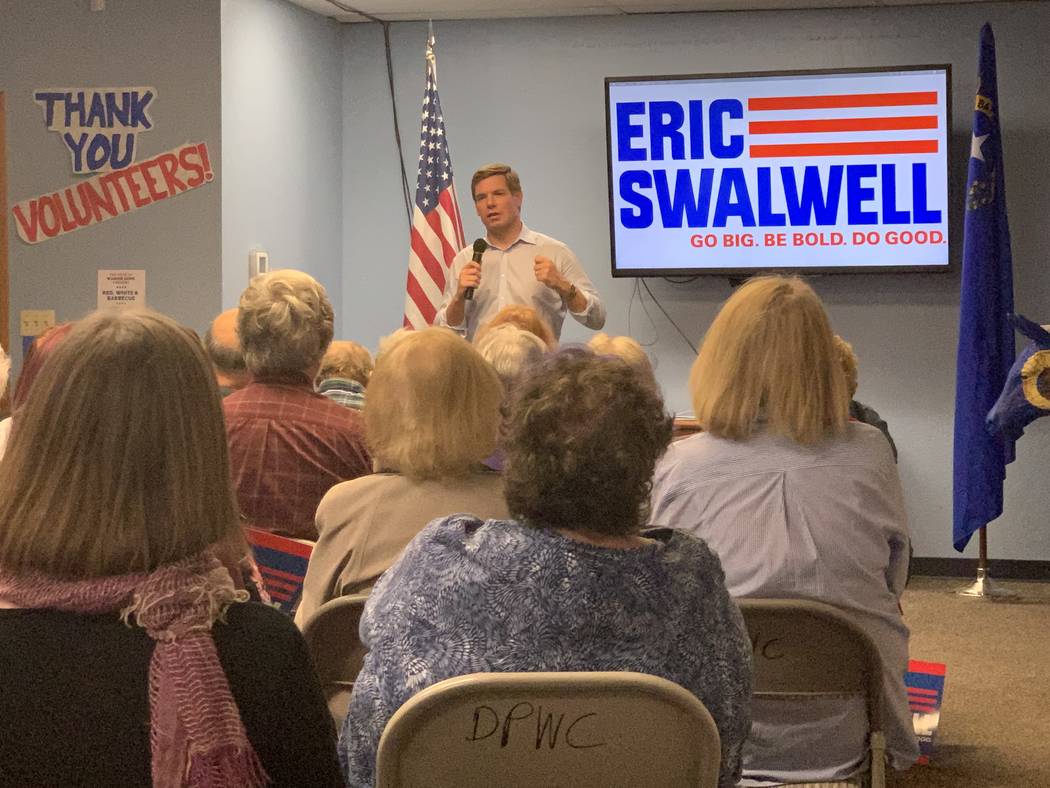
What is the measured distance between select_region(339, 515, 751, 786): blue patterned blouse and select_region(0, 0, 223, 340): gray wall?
4.28m

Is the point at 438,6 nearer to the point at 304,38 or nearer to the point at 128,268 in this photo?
the point at 304,38

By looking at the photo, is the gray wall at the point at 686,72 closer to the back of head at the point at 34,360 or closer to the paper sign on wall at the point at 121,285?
the paper sign on wall at the point at 121,285

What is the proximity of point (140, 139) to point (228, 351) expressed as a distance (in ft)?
8.31

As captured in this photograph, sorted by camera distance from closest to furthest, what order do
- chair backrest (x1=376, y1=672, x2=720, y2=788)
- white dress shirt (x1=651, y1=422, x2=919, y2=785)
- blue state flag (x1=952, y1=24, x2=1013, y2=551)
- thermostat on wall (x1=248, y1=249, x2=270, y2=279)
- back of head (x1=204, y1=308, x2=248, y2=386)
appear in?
chair backrest (x1=376, y1=672, x2=720, y2=788) → white dress shirt (x1=651, y1=422, x2=919, y2=785) → back of head (x1=204, y1=308, x2=248, y2=386) → thermostat on wall (x1=248, y1=249, x2=270, y2=279) → blue state flag (x1=952, y1=24, x2=1013, y2=551)

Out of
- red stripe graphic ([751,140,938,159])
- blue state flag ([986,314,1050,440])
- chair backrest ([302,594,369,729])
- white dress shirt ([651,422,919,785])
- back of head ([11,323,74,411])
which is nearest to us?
back of head ([11,323,74,411])

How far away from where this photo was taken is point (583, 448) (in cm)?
176

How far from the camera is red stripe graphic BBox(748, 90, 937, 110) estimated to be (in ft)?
21.0

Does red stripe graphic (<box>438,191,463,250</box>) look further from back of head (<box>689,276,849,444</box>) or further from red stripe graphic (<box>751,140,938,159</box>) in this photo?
back of head (<box>689,276,849,444</box>)

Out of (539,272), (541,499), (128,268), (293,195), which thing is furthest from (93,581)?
(293,195)

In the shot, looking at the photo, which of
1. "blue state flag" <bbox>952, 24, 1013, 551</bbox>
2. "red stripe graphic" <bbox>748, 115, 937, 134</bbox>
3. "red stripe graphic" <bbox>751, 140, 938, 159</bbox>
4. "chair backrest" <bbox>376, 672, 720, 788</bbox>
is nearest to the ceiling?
"red stripe graphic" <bbox>748, 115, 937, 134</bbox>

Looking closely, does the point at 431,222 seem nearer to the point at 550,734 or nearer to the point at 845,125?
the point at 845,125

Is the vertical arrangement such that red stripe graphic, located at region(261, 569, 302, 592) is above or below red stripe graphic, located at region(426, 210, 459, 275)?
below

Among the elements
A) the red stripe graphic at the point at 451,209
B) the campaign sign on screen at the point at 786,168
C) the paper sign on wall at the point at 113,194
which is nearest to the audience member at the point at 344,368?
the paper sign on wall at the point at 113,194

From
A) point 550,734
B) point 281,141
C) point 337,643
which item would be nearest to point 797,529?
point 337,643
